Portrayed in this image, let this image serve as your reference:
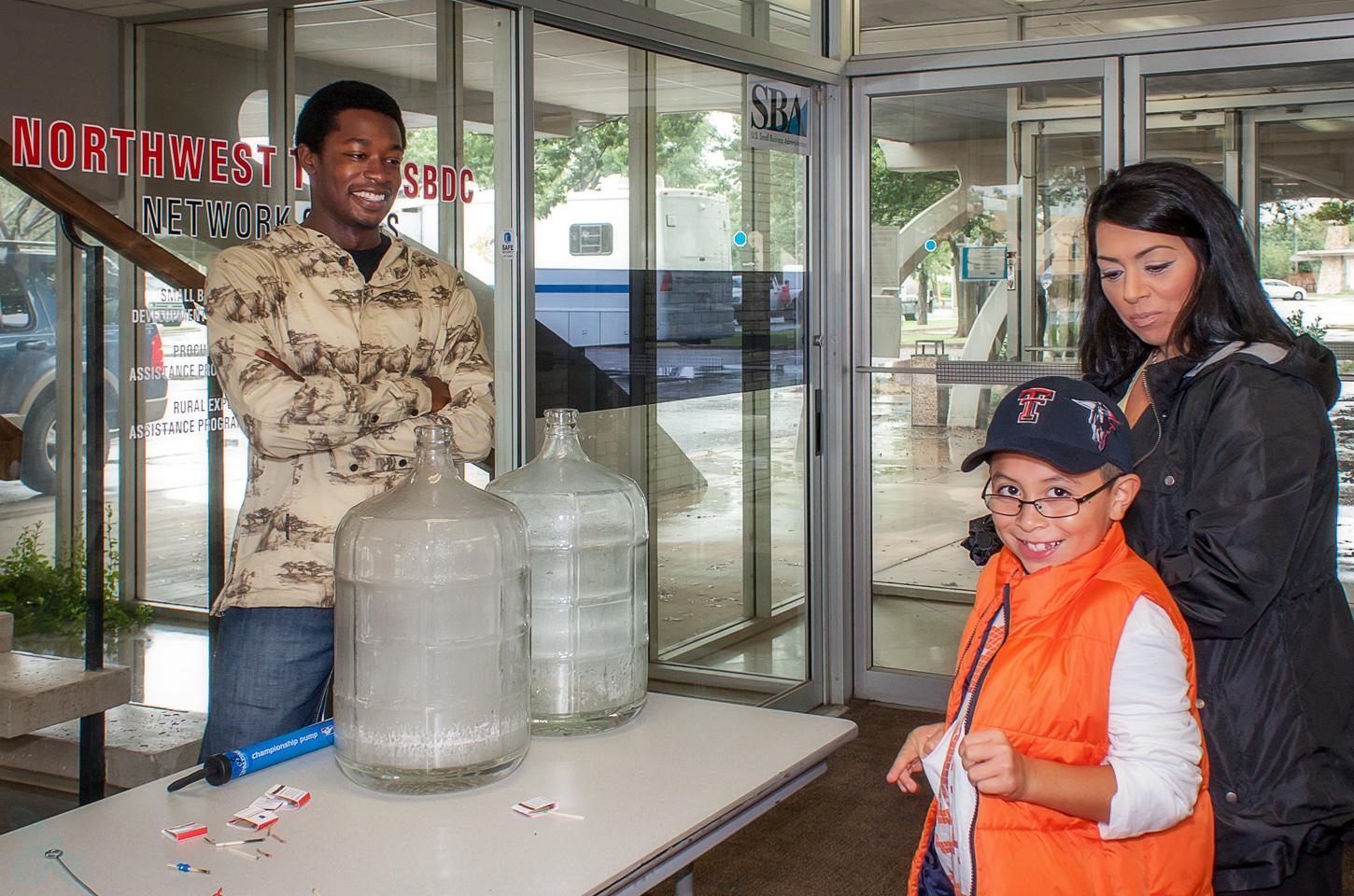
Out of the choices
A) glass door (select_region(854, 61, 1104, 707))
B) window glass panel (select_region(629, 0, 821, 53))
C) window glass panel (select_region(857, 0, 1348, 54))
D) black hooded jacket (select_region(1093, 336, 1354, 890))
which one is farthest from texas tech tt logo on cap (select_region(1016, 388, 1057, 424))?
window glass panel (select_region(857, 0, 1348, 54))

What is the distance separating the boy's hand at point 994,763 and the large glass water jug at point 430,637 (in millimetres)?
591

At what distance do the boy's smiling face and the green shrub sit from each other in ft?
6.34

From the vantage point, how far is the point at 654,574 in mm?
3865

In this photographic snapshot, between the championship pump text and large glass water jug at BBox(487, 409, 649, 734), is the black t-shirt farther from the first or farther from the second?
large glass water jug at BBox(487, 409, 649, 734)

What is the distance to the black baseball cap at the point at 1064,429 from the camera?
1.39m

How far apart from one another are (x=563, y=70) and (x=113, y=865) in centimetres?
238

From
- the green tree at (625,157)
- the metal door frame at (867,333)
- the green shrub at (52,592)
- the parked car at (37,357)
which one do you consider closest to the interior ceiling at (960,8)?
the metal door frame at (867,333)

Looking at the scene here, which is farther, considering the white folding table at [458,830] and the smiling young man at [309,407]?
the smiling young man at [309,407]

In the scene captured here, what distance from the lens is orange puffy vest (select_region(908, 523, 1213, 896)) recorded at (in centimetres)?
135

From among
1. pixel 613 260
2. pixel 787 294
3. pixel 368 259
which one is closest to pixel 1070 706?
pixel 368 259

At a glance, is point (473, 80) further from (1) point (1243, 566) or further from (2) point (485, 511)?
(1) point (1243, 566)

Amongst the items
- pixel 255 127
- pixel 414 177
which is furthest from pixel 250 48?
pixel 414 177

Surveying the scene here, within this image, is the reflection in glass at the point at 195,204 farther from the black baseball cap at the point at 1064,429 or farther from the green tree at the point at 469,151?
the black baseball cap at the point at 1064,429

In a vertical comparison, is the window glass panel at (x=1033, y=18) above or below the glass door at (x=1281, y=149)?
above
